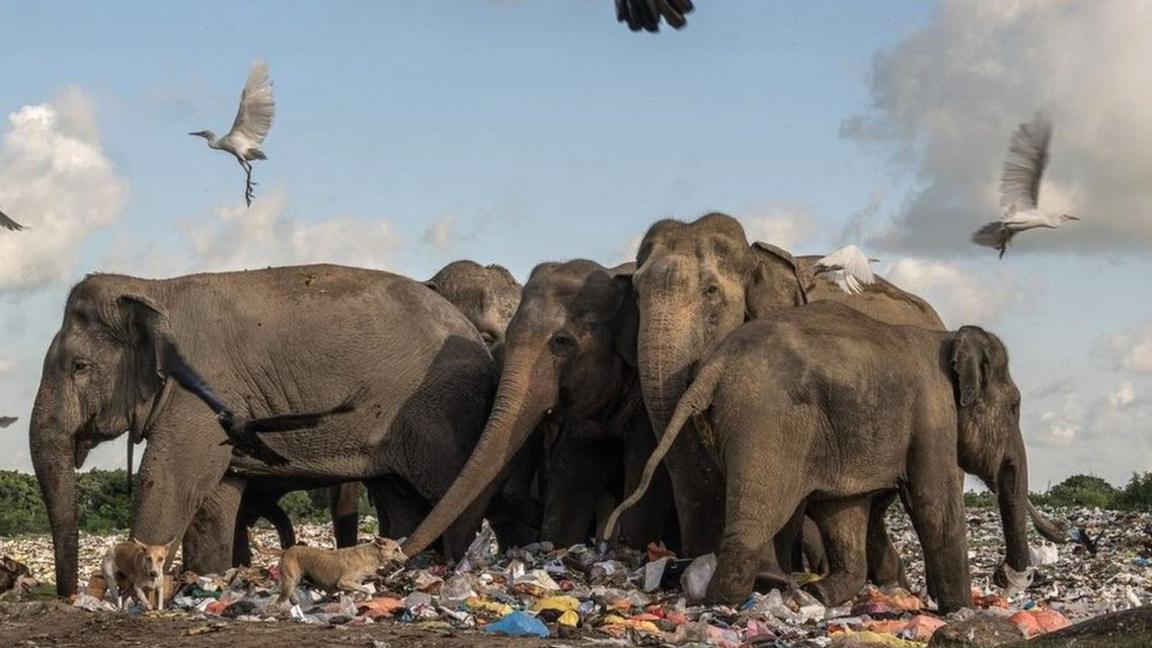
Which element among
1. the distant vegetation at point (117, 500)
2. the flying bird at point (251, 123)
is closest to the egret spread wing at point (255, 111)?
the flying bird at point (251, 123)

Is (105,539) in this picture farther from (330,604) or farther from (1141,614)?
(1141,614)

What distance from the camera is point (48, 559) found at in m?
22.1

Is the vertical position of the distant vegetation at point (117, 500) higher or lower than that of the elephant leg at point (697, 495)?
higher

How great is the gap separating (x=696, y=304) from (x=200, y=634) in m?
4.21

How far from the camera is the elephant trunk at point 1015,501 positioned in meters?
13.4

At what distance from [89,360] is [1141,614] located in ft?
25.3

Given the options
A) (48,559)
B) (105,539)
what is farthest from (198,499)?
(105,539)

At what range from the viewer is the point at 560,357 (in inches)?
558

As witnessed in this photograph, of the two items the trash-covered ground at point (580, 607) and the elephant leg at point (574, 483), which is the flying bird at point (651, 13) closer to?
the trash-covered ground at point (580, 607)

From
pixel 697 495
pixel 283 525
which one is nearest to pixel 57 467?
pixel 283 525

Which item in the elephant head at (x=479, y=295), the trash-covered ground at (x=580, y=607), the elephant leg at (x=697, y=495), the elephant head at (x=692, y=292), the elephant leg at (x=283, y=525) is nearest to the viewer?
the trash-covered ground at (x=580, y=607)

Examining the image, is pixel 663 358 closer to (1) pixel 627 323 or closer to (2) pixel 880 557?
(1) pixel 627 323

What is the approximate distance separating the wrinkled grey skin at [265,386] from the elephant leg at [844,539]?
3.03 meters

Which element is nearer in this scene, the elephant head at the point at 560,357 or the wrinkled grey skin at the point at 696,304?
the wrinkled grey skin at the point at 696,304
